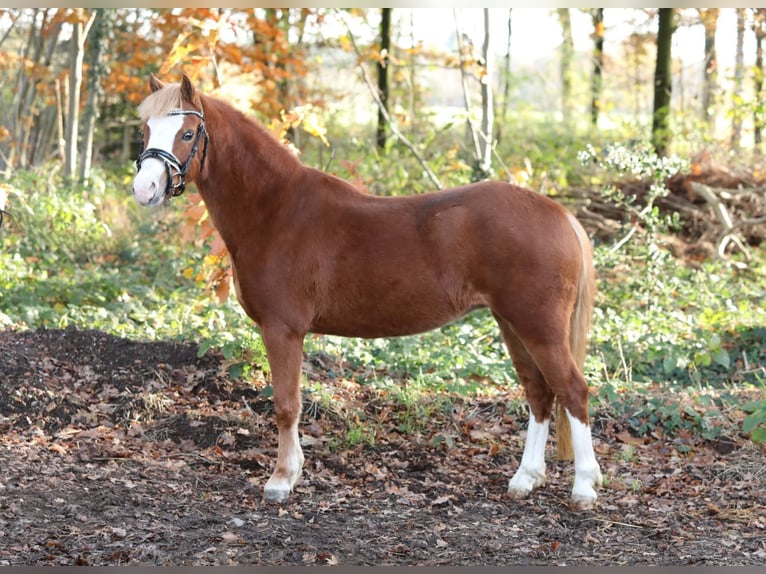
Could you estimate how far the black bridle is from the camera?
429 centimetres

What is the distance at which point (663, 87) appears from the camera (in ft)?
43.4

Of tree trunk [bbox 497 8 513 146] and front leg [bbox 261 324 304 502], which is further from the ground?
tree trunk [bbox 497 8 513 146]

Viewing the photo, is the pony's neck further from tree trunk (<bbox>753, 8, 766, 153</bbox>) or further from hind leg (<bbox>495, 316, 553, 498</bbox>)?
tree trunk (<bbox>753, 8, 766, 153</bbox>)

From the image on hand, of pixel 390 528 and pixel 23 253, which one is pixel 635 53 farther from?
pixel 390 528

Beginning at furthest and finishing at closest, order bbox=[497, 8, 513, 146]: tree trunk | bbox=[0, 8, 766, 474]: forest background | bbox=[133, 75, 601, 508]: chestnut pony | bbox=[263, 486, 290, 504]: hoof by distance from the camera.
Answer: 1. bbox=[497, 8, 513, 146]: tree trunk
2. bbox=[0, 8, 766, 474]: forest background
3. bbox=[263, 486, 290, 504]: hoof
4. bbox=[133, 75, 601, 508]: chestnut pony

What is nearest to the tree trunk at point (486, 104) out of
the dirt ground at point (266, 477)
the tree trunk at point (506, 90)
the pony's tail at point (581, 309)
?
the dirt ground at point (266, 477)

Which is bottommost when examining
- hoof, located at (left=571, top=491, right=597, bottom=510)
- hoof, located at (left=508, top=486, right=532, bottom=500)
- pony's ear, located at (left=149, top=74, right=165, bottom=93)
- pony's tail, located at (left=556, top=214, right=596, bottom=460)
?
hoof, located at (left=508, top=486, right=532, bottom=500)

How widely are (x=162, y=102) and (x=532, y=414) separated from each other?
2665 millimetres

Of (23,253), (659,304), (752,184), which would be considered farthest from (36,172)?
(752,184)

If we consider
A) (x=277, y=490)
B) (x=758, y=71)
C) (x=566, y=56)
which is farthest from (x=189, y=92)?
(x=566, y=56)

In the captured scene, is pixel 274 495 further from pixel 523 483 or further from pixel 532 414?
pixel 532 414

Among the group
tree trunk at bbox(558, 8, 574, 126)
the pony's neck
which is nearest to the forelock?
A: the pony's neck

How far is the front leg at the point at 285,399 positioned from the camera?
4621mm

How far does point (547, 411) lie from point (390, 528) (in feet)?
4.07
